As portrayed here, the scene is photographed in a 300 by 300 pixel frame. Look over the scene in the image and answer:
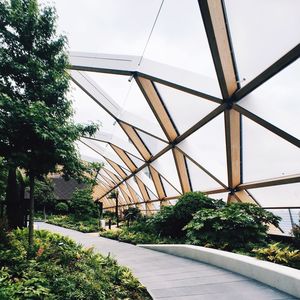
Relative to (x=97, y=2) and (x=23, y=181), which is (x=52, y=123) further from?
(x=23, y=181)

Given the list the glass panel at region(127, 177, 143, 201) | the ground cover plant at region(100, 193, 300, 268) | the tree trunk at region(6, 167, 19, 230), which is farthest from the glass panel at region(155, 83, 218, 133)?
the glass panel at region(127, 177, 143, 201)

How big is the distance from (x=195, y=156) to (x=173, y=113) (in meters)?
2.07

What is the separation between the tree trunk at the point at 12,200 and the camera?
10.4 m

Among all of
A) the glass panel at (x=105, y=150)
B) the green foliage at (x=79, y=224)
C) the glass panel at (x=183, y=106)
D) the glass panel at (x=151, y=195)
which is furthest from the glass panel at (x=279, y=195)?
the green foliage at (x=79, y=224)

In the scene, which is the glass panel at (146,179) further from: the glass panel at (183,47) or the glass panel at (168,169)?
the glass panel at (183,47)

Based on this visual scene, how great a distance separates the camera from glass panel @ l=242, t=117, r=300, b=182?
7742 mm

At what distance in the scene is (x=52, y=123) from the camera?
6.66 m

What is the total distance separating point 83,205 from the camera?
97.4 feet

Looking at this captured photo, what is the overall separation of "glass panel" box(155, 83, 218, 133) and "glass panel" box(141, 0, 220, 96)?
1.00 m

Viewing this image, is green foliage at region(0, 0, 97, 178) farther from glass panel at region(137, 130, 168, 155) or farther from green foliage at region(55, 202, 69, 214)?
green foliage at region(55, 202, 69, 214)

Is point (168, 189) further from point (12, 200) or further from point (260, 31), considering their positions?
point (260, 31)

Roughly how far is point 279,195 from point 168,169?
8.09 metres

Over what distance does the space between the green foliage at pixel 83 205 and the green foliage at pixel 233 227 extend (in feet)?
73.8

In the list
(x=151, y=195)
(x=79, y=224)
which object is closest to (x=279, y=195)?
(x=151, y=195)
